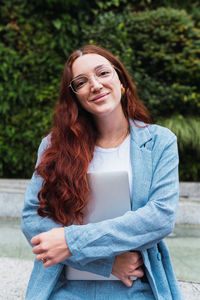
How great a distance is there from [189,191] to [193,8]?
3.87m

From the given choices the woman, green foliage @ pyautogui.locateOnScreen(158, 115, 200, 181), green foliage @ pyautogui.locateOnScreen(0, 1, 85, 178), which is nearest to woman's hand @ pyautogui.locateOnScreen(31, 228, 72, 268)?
the woman

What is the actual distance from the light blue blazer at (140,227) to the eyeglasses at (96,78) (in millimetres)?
270

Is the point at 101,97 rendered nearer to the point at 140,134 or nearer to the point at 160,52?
the point at 140,134

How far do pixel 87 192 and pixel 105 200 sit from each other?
8 cm

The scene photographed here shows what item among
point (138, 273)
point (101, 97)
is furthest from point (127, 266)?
point (101, 97)

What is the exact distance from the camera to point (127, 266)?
1.33 meters

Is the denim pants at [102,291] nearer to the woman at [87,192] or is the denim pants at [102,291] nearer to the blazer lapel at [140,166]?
the woman at [87,192]

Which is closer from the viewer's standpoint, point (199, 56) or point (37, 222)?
point (37, 222)

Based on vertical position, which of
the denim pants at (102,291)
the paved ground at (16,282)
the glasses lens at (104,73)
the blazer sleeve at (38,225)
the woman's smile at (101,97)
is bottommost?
the paved ground at (16,282)

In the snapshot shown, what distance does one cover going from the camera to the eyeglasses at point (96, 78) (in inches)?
61.2

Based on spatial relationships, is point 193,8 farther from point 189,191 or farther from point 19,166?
point 19,166

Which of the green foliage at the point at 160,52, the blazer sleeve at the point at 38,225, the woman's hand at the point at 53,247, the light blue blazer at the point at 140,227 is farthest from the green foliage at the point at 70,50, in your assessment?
the woman's hand at the point at 53,247

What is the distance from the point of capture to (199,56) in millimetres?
5148

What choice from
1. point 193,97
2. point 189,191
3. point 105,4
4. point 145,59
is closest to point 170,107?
point 193,97
